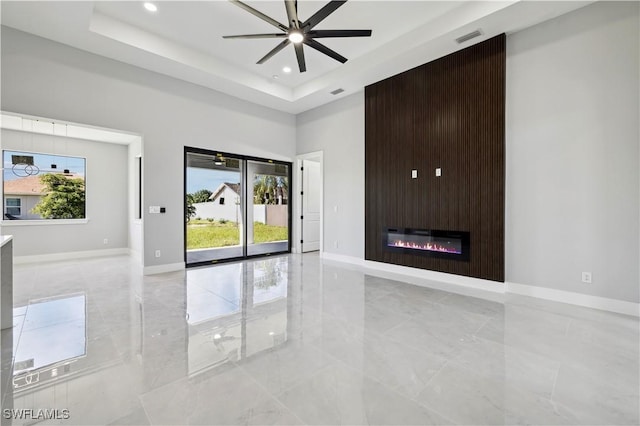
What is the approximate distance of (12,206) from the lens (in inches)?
233

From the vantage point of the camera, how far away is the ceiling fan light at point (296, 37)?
134 inches

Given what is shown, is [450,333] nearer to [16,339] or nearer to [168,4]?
[16,339]

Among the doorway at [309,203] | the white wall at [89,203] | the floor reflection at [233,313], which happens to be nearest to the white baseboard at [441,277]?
the floor reflection at [233,313]

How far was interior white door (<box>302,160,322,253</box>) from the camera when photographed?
749cm

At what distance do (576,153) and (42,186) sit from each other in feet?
33.0

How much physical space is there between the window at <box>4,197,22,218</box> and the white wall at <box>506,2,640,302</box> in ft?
31.3

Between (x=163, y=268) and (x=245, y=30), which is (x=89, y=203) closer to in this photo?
(x=163, y=268)

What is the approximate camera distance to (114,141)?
23.0 ft

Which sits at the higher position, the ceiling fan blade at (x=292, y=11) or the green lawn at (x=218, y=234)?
the ceiling fan blade at (x=292, y=11)

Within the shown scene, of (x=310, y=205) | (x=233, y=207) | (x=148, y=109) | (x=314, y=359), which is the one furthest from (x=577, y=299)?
(x=148, y=109)

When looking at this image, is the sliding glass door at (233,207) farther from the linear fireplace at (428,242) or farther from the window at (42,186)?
the window at (42,186)

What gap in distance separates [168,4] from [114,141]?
4754mm

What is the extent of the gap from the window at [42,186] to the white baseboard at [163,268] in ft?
11.4

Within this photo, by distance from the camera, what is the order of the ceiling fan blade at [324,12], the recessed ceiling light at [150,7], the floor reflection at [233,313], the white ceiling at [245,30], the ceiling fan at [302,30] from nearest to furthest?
1. the floor reflection at [233,313]
2. the ceiling fan blade at [324,12]
3. the ceiling fan at [302,30]
4. the white ceiling at [245,30]
5. the recessed ceiling light at [150,7]
